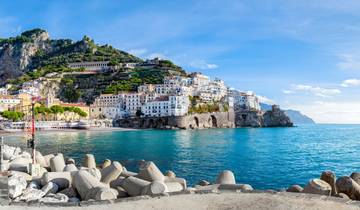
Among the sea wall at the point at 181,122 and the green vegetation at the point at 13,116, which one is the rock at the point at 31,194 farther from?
the sea wall at the point at 181,122

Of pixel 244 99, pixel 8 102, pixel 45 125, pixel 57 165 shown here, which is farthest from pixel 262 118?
pixel 57 165

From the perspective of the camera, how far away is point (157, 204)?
10484 millimetres

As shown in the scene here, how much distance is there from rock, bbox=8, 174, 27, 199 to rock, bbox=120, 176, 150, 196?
138 inches

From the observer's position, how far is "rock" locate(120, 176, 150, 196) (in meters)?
12.6

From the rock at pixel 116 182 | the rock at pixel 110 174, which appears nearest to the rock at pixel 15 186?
the rock at pixel 110 174

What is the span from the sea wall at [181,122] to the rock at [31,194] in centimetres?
11043

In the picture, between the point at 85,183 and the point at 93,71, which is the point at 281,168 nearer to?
the point at 85,183

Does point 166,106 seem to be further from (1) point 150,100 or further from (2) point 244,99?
(2) point 244,99

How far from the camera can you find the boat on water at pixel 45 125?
9919 cm

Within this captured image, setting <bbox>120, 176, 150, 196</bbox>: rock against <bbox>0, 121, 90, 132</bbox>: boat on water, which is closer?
<bbox>120, 176, 150, 196</bbox>: rock

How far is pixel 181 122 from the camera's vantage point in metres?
126

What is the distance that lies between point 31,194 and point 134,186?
3.46 m

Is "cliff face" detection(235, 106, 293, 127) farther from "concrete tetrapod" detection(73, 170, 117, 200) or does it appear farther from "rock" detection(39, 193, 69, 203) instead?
"rock" detection(39, 193, 69, 203)

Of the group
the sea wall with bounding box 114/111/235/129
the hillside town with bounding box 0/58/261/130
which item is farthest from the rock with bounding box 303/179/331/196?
the sea wall with bounding box 114/111/235/129
